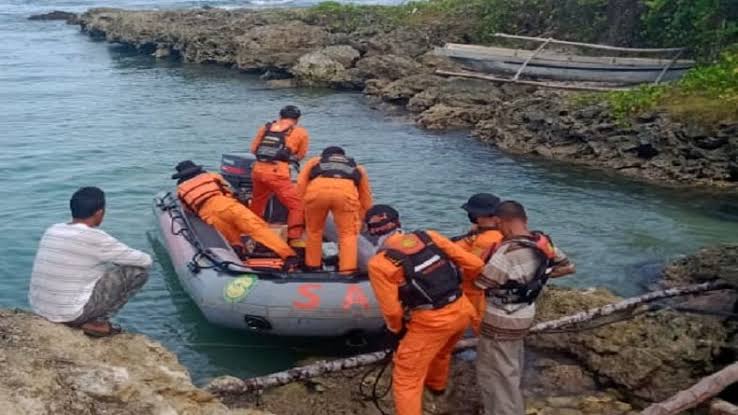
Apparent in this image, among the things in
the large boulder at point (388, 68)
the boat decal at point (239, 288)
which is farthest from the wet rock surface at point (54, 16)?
the boat decal at point (239, 288)

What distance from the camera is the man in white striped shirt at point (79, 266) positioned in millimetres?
6410

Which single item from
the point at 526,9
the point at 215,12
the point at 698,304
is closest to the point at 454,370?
the point at 698,304

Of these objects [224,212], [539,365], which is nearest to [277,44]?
[224,212]

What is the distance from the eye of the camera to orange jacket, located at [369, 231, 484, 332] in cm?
641

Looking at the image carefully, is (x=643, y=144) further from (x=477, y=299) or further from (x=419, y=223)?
(x=477, y=299)

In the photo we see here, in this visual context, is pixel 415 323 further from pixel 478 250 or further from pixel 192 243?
pixel 192 243

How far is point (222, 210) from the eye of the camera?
31.7 feet

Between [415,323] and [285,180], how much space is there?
4.81 metres

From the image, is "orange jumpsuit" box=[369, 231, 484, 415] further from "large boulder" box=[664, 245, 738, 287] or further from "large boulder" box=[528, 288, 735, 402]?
"large boulder" box=[664, 245, 738, 287]

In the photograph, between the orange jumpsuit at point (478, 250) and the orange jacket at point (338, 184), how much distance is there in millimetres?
2109

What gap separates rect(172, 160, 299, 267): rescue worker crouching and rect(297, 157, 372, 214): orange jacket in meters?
0.69

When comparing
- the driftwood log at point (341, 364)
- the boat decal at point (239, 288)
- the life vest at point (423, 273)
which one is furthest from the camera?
the boat decal at point (239, 288)

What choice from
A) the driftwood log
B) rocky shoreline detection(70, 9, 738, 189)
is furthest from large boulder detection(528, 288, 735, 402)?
rocky shoreline detection(70, 9, 738, 189)

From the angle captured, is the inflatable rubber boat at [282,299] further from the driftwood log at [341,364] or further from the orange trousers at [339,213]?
the driftwood log at [341,364]
